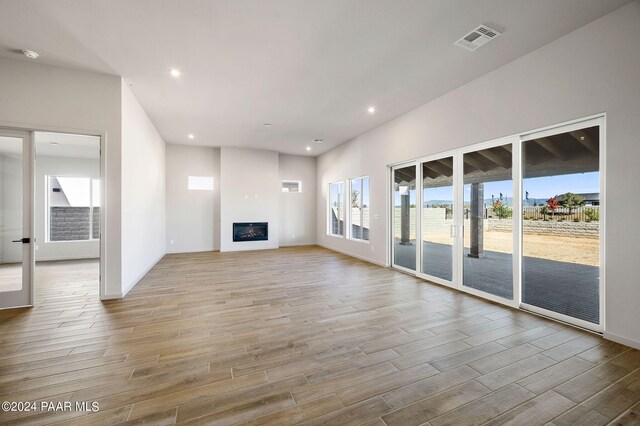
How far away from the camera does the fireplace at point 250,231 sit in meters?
8.32

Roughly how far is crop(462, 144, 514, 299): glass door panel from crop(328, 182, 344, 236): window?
4.24m

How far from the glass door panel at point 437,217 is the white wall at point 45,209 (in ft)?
28.3

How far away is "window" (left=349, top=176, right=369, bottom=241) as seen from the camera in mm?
6992

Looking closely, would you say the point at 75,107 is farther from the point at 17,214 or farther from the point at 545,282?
the point at 545,282

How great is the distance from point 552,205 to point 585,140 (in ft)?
2.62

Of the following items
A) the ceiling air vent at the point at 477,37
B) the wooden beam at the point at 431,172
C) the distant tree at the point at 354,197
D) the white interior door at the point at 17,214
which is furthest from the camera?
the distant tree at the point at 354,197

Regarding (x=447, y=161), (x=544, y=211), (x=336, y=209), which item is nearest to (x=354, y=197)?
(x=336, y=209)

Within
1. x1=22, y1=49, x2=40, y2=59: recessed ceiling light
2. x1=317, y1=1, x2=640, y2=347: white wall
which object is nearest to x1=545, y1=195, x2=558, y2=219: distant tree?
x1=317, y1=1, x2=640, y2=347: white wall

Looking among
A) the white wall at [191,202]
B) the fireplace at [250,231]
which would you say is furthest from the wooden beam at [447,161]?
the white wall at [191,202]

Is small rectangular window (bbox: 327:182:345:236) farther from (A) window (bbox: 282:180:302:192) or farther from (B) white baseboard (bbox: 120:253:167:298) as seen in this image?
(B) white baseboard (bbox: 120:253:167:298)

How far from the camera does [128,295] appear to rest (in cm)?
400

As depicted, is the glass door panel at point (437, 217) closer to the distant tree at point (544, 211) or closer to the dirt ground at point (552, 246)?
the dirt ground at point (552, 246)

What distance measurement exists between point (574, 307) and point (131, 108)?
6.99m

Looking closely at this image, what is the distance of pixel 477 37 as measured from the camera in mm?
2928
